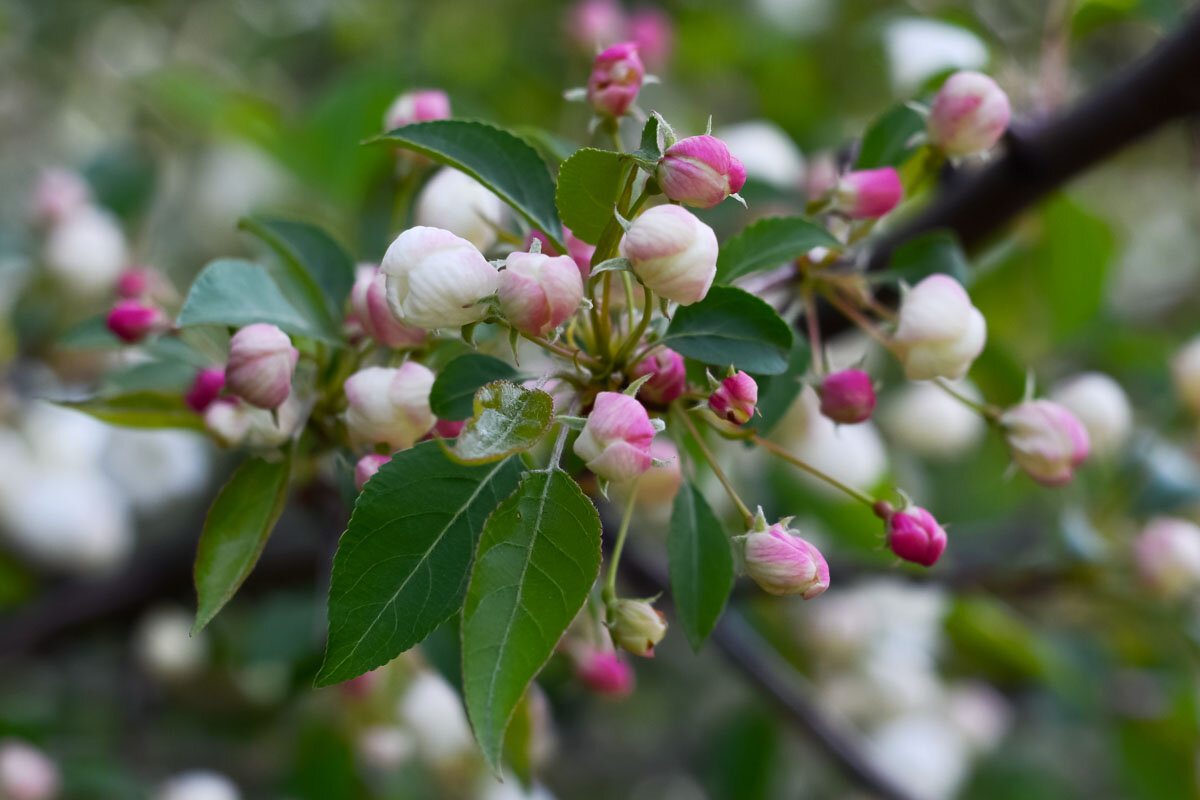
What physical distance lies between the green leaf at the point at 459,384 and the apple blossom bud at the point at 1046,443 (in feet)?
0.82

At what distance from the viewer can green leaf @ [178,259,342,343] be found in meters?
0.40

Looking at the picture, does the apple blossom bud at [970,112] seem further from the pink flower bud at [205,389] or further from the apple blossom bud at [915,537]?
the pink flower bud at [205,389]

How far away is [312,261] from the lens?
0.50 meters

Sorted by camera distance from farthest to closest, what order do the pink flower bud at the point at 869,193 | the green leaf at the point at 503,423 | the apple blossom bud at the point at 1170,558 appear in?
the apple blossom bud at the point at 1170,558 → the pink flower bud at the point at 869,193 → the green leaf at the point at 503,423

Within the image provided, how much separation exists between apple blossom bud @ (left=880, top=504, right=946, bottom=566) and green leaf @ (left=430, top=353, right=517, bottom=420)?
7.0 inches

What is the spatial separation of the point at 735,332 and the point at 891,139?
17 centimetres

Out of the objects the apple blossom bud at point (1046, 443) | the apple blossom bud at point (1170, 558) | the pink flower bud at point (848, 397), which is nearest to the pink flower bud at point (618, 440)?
the pink flower bud at point (848, 397)

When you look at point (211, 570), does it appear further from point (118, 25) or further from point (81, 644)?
point (118, 25)

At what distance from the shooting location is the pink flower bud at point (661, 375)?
1.28 feet

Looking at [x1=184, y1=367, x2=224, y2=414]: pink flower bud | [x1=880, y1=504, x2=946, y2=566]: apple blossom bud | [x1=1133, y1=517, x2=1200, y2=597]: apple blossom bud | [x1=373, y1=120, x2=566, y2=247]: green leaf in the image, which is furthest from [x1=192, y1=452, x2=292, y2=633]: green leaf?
[x1=1133, y1=517, x2=1200, y2=597]: apple blossom bud

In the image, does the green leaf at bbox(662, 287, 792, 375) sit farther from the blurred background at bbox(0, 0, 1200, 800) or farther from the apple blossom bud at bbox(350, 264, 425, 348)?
the blurred background at bbox(0, 0, 1200, 800)

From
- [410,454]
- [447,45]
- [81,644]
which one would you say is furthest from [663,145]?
[447,45]

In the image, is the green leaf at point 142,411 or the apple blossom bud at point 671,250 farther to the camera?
the green leaf at point 142,411

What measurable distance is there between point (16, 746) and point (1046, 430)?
2.90 feet
